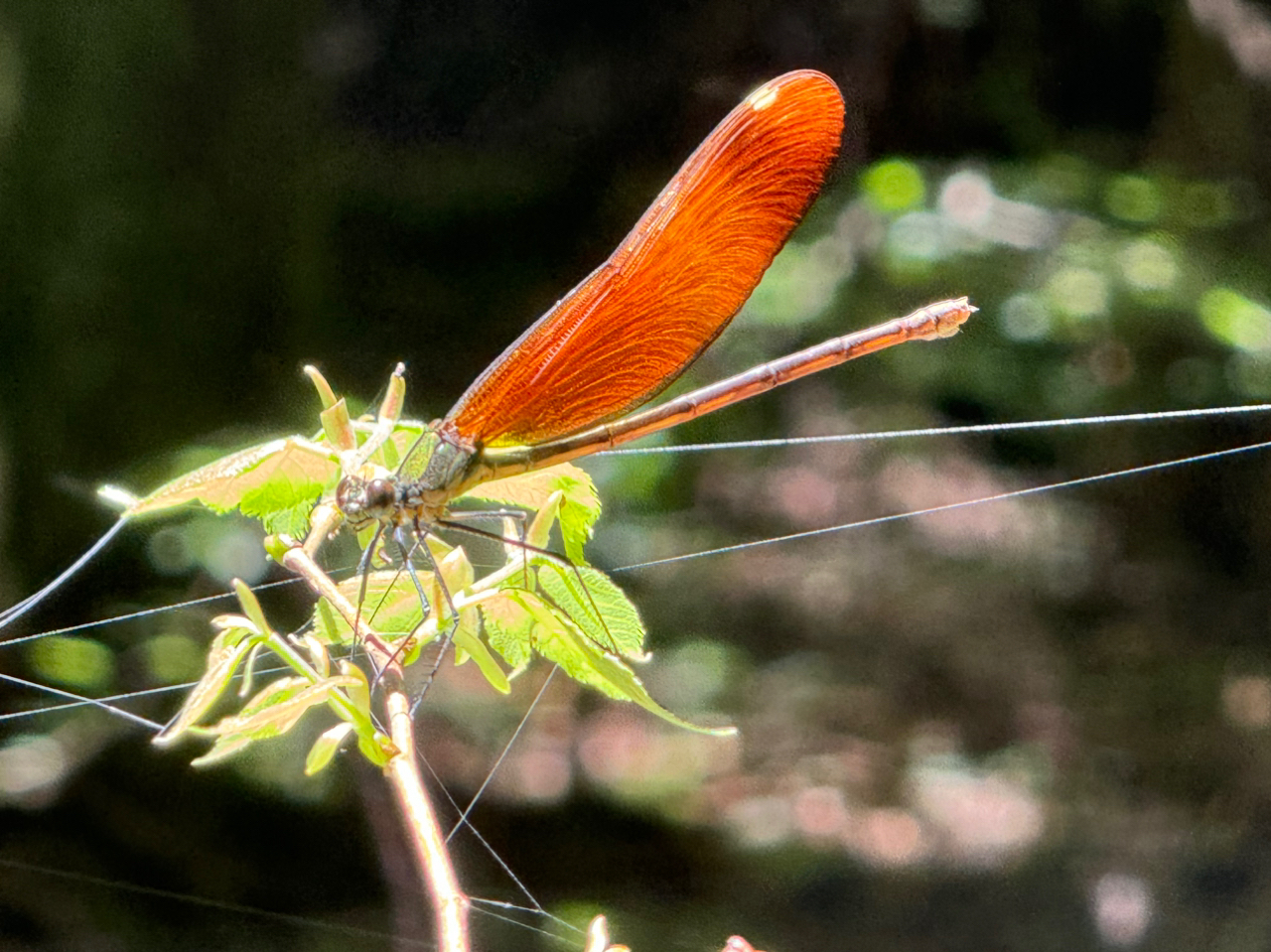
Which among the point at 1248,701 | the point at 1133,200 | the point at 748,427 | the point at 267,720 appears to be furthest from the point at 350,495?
the point at 1248,701

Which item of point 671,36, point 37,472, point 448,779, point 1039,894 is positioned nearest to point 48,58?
point 37,472

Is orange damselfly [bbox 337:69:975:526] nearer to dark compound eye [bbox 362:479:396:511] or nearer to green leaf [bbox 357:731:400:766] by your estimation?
dark compound eye [bbox 362:479:396:511]

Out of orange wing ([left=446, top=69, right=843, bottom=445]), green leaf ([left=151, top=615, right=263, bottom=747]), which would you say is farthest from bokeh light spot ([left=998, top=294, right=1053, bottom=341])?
green leaf ([left=151, top=615, right=263, bottom=747])

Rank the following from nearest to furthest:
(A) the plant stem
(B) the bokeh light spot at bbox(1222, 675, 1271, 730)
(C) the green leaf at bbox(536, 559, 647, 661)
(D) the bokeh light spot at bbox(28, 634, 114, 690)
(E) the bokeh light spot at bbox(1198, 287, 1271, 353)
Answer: (A) the plant stem → (C) the green leaf at bbox(536, 559, 647, 661) → (D) the bokeh light spot at bbox(28, 634, 114, 690) → (E) the bokeh light spot at bbox(1198, 287, 1271, 353) → (B) the bokeh light spot at bbox(1222, 675, 1271, 730)

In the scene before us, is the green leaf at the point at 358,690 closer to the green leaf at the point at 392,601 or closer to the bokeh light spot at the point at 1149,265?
the green leaf at the point at 392,601

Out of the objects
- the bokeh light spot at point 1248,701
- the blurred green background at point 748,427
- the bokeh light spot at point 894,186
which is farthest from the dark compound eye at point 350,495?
the bokeh light spot at point 1248,701

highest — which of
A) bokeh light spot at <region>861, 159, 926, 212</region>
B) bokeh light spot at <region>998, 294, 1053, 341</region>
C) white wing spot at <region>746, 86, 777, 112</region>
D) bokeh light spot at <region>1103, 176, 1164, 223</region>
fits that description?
bokeh light spot at <region>1103, 176, 1164, 223</region>

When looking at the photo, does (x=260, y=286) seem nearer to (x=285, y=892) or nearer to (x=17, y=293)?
(x=17, y=293)
